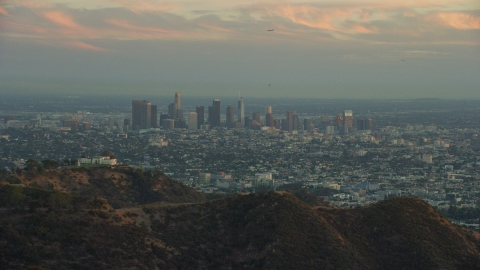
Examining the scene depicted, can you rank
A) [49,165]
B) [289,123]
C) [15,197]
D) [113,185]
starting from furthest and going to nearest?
[289,123], [49,165], [113,185], [15,197]

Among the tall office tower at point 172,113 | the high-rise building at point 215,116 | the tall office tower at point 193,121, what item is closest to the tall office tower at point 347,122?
the high-rise building at point 215,116

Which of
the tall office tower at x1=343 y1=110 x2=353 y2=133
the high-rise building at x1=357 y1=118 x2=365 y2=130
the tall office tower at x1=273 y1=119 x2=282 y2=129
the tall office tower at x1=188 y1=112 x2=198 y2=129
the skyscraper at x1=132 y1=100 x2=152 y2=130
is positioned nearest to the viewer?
the tall office tower at x1=343 y1=110 x2=353 y2=133

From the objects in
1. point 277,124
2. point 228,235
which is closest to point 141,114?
point 277,124

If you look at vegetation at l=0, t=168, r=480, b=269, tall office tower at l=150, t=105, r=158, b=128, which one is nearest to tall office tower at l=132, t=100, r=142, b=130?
tall office tower at l=150, t=105, r=158, b=128

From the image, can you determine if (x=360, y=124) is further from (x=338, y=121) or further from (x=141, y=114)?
(x=141, y=114)

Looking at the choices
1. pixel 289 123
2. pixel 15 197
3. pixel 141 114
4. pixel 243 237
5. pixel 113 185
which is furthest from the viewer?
pixel 289 123

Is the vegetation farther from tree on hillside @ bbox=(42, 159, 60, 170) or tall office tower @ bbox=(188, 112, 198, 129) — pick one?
tall office tower @ bbox=(188, 112, 198, 129)

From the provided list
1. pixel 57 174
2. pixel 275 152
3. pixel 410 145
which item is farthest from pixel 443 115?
pixel 57 174

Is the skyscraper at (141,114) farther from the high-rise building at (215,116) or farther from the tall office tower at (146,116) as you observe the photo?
the high-rise building at (215,116)
